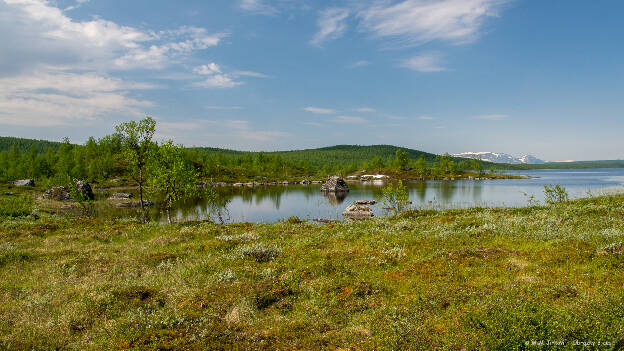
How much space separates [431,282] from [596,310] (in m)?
4.88

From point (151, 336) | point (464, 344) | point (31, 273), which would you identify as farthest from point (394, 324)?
point (31, 273)

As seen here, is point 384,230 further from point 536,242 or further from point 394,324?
point 394,324

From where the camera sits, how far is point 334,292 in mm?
11430

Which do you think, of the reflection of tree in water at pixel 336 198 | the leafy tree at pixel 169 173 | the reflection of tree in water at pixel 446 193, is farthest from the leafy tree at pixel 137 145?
the reflection of tree in water at pixel 446 193

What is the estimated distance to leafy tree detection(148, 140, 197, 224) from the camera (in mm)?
35062

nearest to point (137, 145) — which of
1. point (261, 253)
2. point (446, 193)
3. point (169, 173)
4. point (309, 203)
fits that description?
point (169, 173)

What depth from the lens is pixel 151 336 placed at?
329 inches

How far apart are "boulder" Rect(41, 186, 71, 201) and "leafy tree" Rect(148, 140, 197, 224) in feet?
197

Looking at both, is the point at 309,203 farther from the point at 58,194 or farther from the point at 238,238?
the point at 58,194

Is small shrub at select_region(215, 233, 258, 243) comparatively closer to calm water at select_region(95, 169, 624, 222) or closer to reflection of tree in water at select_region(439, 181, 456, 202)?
calm water at select_region(95, 169, 624, 222)

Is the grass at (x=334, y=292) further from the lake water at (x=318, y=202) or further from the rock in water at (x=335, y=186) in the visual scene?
the rock in water at (x=335, y=186)

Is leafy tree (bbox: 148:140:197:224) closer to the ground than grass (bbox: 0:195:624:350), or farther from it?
farther from it

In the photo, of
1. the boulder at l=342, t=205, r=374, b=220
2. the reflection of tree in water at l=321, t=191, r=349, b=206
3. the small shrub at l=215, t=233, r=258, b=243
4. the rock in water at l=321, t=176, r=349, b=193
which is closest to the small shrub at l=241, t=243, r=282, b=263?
the small shrub at l=215, t=233, r=258, b=243

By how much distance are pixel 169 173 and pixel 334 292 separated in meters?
29.2
